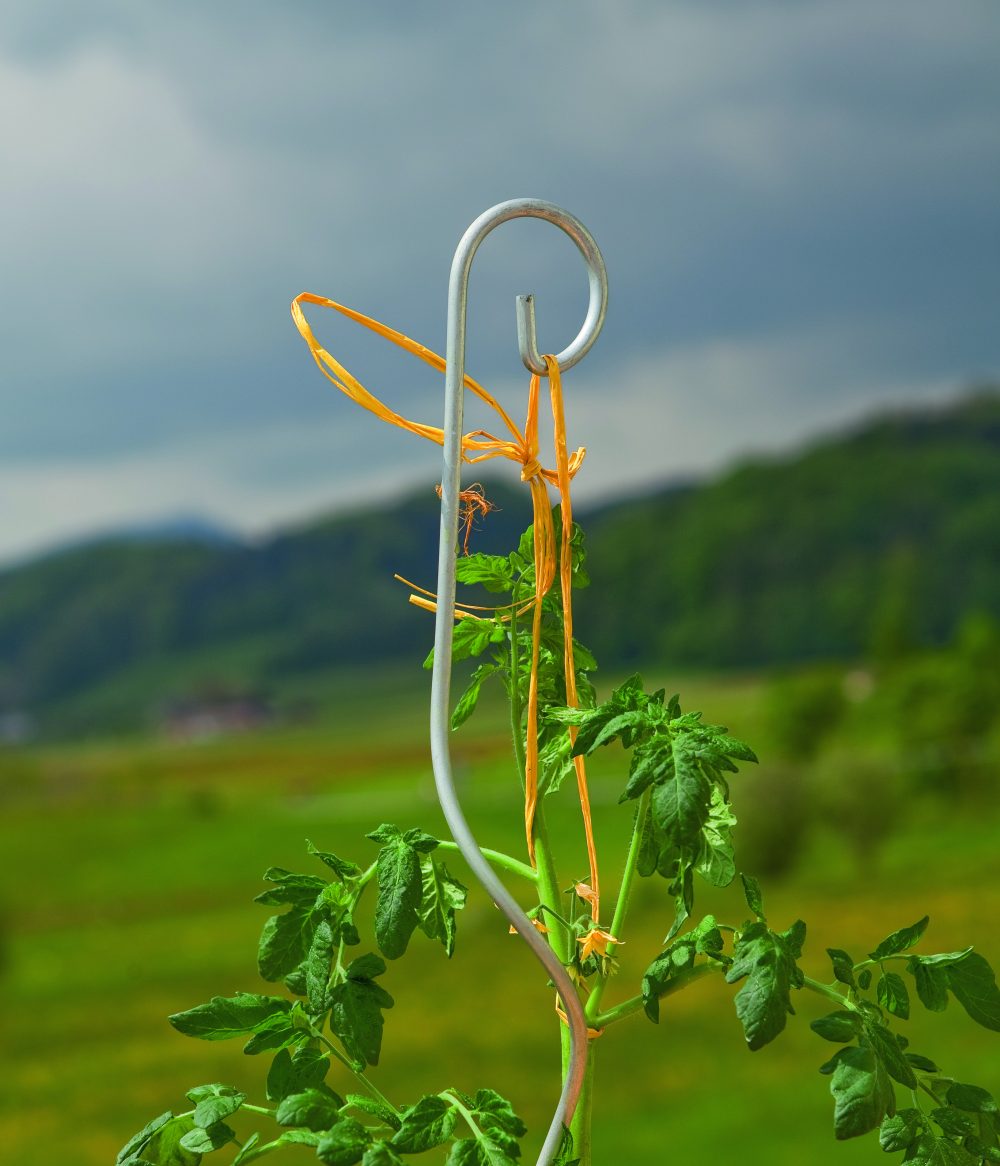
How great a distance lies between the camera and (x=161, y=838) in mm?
15500

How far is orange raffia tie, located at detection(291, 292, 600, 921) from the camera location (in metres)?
1.00

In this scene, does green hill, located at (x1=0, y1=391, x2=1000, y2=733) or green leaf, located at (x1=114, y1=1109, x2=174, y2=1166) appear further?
green hill, located at (x1=0, y1=391, x2=1000, y2=733)

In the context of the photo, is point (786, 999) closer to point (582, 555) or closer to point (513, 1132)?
point (513, 1132)

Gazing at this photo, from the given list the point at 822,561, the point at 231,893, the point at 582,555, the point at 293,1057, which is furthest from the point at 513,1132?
the point at 822,561

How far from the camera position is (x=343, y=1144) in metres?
0.86

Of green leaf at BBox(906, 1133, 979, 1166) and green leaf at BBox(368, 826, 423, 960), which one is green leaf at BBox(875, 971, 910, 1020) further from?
green leaf at BBox(368, 826, 423, 960)

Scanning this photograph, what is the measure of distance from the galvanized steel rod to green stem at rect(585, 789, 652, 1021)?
7 cm

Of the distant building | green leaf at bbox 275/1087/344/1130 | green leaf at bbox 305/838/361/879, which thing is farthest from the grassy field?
green leaf at bbox 275/1087/344/1130

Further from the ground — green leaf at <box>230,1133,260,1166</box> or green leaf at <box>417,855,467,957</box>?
green leaf at <box>417,855,467,957</box>

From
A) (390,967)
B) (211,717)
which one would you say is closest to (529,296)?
(390,967)

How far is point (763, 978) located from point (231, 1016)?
1.49ft

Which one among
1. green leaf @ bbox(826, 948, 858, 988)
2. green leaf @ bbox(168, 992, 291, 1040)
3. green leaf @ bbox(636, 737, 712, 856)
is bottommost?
green leaf @ bbox(168, 992, 291, 1040)

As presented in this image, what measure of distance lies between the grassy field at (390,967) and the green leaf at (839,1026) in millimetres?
1147

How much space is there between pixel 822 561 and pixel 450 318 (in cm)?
2278
